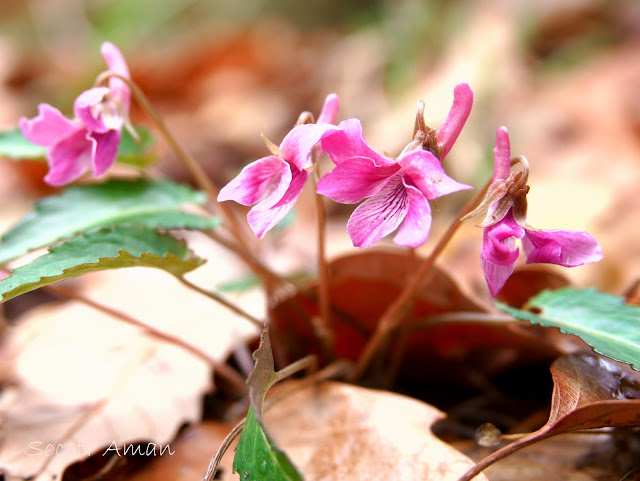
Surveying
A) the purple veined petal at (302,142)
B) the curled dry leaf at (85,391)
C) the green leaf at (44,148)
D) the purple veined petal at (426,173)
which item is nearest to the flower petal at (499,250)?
the purple veined petal at (426,173)

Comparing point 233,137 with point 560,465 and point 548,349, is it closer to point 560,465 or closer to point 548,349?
point 548,349

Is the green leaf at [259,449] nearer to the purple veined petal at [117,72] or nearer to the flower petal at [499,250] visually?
the flower petal at [499,250]

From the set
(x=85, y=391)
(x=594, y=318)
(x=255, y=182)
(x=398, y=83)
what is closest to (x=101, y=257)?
(x=255, y=182)

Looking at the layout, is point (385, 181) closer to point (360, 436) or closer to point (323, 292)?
point (323, 292)

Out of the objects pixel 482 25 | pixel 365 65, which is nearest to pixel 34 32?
pixel 365 65

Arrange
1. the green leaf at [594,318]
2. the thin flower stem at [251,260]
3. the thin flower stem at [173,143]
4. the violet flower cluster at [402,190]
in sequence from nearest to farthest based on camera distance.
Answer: the violet flower cluster at [402,190] < the green leaf at [594,318] < the thin flower stem at [173,143] < the thin flower stem at [251,260]
